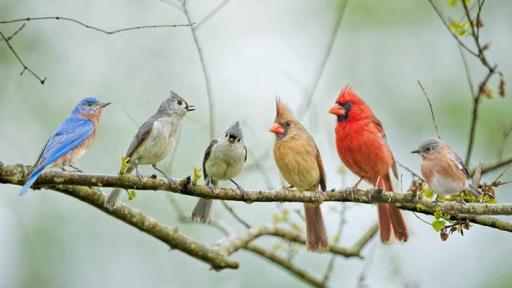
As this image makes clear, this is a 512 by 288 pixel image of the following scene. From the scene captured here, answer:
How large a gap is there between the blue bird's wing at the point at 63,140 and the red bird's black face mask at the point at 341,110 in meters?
2.35

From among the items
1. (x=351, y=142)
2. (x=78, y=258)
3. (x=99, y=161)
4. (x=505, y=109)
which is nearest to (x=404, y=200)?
(x=351, y=142)

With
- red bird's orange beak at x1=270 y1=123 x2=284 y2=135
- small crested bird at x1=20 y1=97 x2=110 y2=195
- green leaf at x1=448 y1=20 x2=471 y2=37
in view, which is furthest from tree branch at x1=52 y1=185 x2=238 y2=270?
green leaf at x1=448 y1=20 x2=471 y2=37

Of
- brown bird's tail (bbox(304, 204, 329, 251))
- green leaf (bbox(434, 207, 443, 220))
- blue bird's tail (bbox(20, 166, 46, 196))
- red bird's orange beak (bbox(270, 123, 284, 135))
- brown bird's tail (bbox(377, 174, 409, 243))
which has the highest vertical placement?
red bird's orange beak (bbox(270, 123, 284, 135))

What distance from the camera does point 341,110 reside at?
6969mm

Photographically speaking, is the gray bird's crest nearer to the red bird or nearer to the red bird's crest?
the red bird

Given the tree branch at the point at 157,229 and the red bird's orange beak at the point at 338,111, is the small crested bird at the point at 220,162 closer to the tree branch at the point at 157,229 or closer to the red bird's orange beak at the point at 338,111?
the tree branch at the point at 157,229

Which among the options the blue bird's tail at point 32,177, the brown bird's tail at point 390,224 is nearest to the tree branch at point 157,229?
the blue bird's tail at point 32,177

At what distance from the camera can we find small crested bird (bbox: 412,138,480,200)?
517cm

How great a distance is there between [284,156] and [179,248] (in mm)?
1292

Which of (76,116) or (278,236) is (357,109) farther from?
(76,116)

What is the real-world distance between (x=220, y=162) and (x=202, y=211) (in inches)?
17.8

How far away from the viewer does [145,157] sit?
5977 mm

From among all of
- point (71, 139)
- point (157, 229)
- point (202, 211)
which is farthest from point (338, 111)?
point (71, 139)

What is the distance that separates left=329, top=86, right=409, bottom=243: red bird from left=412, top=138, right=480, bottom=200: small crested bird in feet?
2.69
